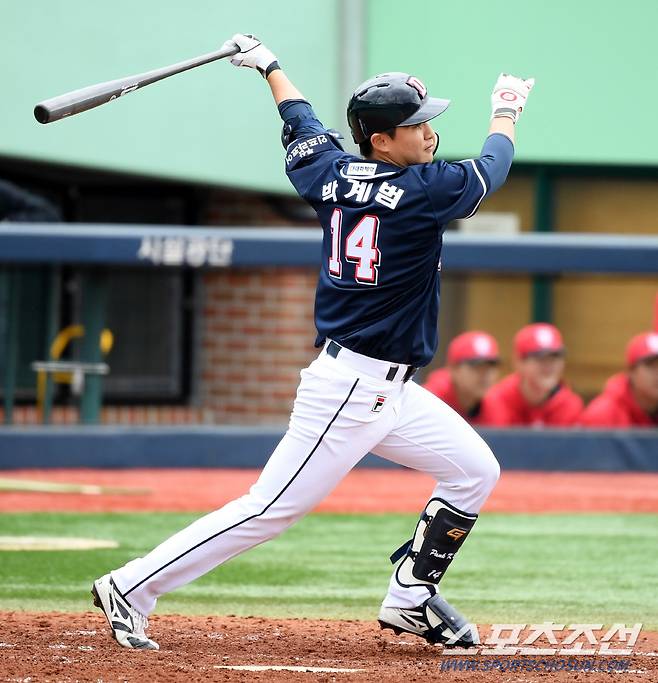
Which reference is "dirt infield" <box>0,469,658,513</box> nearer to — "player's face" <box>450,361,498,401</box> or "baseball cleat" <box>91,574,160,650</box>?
"player's face" <box>450,361,498,401</box>

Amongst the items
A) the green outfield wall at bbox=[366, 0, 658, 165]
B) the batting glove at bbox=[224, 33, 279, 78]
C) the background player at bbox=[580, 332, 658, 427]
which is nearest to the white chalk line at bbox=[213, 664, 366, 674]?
the batting glove at bbox=[224, 33, 279, 78]

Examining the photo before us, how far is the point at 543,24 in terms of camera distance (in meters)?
11.5

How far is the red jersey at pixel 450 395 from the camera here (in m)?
9.25

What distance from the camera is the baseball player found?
3.94m

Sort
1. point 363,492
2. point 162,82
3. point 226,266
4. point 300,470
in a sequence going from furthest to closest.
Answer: point 162,82 < point 226,266 < point 363,492 < point 300,470

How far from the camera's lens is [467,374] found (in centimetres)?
919

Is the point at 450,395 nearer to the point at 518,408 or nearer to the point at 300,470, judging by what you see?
the point at 518,408

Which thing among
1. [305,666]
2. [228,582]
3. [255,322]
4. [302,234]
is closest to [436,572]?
[305,666]

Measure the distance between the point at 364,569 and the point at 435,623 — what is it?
1767 millimetres

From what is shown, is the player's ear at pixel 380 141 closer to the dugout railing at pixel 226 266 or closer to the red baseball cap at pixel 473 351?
the dugout railing at pixel 226 266

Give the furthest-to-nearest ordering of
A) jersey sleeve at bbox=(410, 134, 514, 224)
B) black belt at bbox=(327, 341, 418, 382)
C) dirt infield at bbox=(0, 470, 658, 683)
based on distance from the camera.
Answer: black belt at bbox=(327, 341, 418, 382) → jersey sleeve at bbox=(410, 134, 514, 224) → dirt infield at bbox=(0, 470, 658, 683)

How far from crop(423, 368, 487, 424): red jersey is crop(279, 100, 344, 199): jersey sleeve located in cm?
501

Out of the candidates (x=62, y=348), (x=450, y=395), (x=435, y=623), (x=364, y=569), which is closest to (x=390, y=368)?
(x=435, y=623)

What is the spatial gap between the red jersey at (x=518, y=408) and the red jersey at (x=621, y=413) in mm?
161
